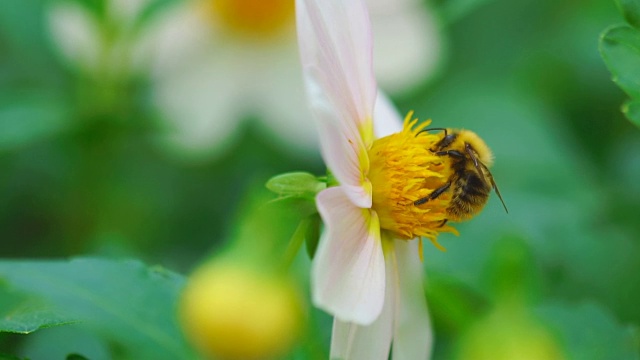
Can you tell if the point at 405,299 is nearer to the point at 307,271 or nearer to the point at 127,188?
the point at 307,271

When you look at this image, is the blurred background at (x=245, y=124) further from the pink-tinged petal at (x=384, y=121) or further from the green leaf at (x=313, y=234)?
the green leaf at (x=313, y=234)

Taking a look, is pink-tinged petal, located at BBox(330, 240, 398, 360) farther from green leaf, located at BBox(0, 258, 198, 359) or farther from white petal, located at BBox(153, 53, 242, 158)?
white petal, located at BBox(153, 53, 242, 158)

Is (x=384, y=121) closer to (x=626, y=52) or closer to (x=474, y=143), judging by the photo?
(x=474, y=143)

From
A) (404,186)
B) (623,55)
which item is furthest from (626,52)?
(404,186)

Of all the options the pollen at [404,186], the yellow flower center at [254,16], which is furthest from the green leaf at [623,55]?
the yellow flower center at [254,16]

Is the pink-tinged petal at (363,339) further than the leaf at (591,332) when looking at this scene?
No

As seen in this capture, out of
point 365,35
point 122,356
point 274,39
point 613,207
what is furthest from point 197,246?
point 365,35

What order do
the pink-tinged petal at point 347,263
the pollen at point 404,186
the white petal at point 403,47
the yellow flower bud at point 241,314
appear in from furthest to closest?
the white petal at point 403,47 < the pollen at point 404,186 < the pink-tinged petal at point 347,263 < the yellow flower bud at point 241,314

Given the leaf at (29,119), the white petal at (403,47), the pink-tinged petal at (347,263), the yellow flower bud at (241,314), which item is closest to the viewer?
the yellow flower bud at (241,314)
